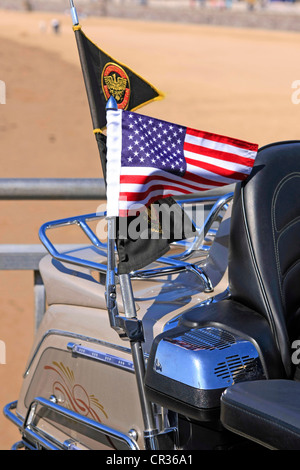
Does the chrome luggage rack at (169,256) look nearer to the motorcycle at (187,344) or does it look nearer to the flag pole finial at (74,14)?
the motorcycle at (187,344)

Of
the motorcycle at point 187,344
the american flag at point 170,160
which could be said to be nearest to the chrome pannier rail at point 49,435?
the motorcycle at point 187,344

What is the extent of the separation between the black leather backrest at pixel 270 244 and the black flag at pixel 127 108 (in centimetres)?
20

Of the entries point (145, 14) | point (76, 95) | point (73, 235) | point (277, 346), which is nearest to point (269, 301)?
point (277, 346)

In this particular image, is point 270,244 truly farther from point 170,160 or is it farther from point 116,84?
point 116,84

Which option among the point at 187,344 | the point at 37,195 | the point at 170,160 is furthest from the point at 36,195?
the point at 187,344

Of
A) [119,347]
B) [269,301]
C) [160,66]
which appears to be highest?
[160,66]

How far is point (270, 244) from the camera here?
2539 mm

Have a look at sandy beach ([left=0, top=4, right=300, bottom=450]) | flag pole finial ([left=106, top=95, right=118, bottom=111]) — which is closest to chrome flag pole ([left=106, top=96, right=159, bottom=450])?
flag pole finial ([left=106, top=95, right=118, bottom=111])

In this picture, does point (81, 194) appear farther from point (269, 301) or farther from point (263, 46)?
point (263, 46)

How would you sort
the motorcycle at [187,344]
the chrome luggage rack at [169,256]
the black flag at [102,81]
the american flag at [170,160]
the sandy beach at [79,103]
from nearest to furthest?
the motorcycle at [187,344], the american flag at [170,160], the black flag at [102,81], the chrome luggage rack at [169,256], the sandy beach at [79,103]

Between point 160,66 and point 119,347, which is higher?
point 160,66

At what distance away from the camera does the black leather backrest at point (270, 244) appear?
2.48 metres
